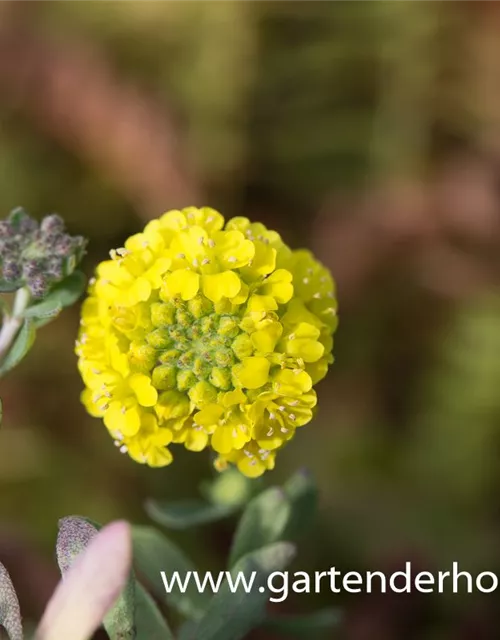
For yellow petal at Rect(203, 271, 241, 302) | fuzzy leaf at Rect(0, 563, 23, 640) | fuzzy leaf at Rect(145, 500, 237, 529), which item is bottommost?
fuzzy leaf at Rect(0, 563, 23, 640)

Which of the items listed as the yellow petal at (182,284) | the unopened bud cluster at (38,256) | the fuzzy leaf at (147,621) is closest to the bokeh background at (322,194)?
the fuzzy leaf at (147,621)

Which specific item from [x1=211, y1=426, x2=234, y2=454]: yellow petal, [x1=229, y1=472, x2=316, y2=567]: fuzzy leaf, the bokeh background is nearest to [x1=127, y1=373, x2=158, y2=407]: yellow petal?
[x1=211, y1=426, x2=234, y2=454]: yellow petal

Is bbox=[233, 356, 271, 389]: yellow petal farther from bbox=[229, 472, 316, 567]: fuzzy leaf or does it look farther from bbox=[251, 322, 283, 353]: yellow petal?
bbox=[229, 472, 316, 567]: fuzzy leaf

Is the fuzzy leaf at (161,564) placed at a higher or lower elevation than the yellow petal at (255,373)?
lower

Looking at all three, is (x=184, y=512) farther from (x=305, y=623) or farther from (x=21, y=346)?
(x=21, y=346)

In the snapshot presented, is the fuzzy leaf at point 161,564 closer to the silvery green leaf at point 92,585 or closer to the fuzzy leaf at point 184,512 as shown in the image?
the fuzzy leaf at point 184,512

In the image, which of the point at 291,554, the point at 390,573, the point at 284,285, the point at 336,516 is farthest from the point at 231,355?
the point at 336,516

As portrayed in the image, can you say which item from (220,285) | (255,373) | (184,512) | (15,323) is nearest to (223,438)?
(255,373)
